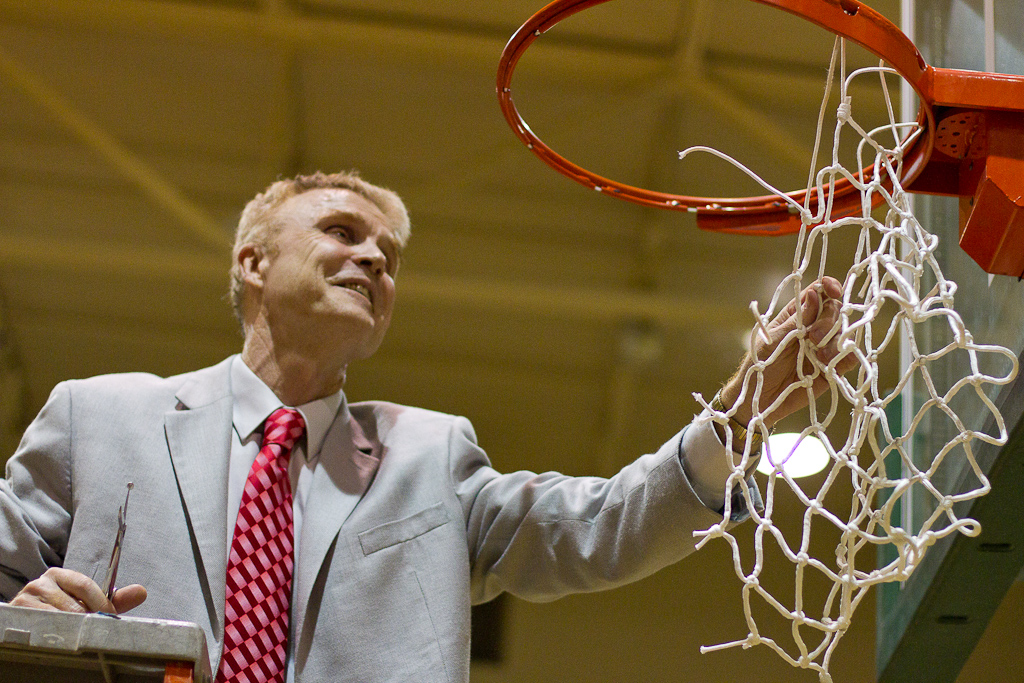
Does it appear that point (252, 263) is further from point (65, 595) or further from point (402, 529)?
point (65, 595)

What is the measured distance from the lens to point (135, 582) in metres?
2.05

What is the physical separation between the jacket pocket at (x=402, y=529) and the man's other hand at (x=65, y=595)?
657 millimetres

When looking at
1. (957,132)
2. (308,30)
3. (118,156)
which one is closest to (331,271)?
(957,132)

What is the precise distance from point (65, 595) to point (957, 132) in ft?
5.54

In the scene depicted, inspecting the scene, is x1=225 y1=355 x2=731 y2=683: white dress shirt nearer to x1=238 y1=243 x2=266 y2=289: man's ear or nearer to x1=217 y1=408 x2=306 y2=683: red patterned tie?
x1=217 y1=408 x2=306 y2=683: red patterned tie

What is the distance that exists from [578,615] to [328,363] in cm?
478

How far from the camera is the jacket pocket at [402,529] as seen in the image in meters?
2.26

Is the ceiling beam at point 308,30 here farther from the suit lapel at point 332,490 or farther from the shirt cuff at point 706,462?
the shirt cuff at point 706,462

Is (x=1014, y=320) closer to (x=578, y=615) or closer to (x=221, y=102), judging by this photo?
(x=221, y=102)

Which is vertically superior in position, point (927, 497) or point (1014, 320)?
point (1014, 320)

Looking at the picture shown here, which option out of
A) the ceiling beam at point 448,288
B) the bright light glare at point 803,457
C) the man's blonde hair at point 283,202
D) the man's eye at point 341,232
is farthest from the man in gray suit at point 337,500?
the bright light glare at point 803,457

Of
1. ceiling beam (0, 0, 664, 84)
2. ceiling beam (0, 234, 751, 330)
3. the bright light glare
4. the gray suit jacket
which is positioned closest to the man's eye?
the gray suit jacket

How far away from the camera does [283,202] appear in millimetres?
2934

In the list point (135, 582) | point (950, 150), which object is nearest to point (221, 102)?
point (135, 582)
